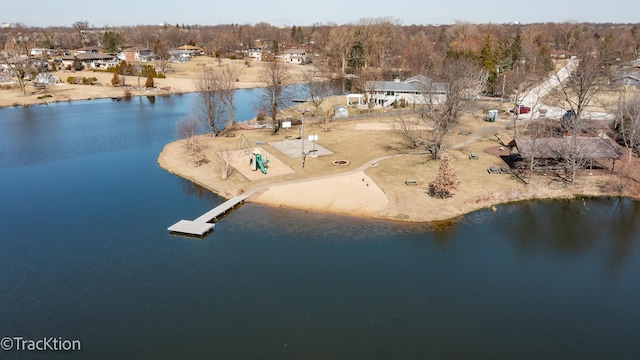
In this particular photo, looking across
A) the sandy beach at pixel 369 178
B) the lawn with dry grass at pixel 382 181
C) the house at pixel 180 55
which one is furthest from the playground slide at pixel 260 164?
the house at pixel 180 55

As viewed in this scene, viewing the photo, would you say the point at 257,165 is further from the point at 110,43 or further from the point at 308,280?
the point at 110,43

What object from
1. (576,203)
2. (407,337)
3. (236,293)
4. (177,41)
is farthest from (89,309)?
(177,41)

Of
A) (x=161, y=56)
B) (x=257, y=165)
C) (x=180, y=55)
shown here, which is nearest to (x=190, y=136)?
(x=257, y=165)

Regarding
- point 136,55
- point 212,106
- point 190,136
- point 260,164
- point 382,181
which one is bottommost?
point 382,181

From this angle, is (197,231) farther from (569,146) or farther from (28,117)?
(28,117)

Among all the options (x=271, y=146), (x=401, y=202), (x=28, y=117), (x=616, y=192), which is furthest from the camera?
(x=28, y=117)

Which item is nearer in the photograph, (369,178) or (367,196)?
(367,196)
